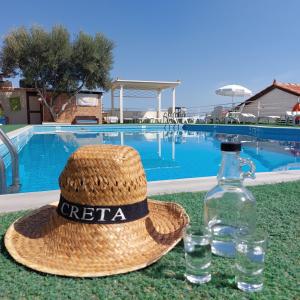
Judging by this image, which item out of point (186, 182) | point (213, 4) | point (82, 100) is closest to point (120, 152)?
point (186, 182)

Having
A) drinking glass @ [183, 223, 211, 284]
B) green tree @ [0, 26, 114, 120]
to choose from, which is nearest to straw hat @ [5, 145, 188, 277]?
drinking glass @ [183, 223, 211, 284]

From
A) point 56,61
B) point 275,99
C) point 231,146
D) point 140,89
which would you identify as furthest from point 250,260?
point 275,99

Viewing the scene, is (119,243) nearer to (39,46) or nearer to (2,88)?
(39,46)

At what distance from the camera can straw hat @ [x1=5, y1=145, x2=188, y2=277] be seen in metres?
1.15

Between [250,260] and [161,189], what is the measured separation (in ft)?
4.88

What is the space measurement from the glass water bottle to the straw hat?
247 millimetres

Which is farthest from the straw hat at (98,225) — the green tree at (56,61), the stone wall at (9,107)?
the stone wall at (9,107)

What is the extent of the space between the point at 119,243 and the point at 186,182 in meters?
1.57

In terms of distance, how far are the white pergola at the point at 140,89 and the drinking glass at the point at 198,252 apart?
667 inches

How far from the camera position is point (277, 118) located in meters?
14.6

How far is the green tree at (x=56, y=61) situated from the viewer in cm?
1479

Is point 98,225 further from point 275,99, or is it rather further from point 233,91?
point 275,99

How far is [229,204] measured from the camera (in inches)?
51.8

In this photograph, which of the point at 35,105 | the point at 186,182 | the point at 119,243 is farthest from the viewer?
the point at 35,105
